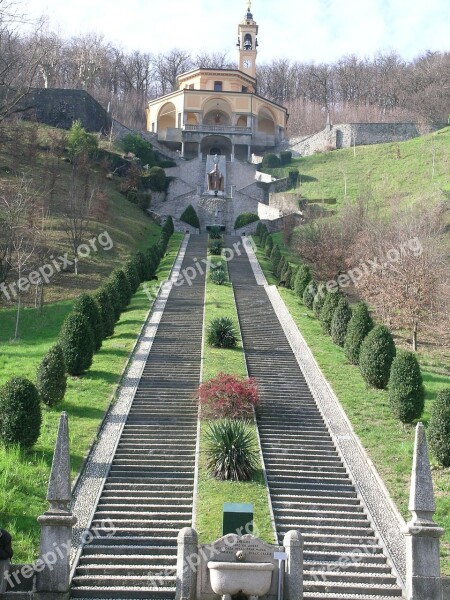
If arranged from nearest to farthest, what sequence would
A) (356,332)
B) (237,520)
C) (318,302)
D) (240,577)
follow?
(240,577)
(237,520)
(356,332)
(318,302)

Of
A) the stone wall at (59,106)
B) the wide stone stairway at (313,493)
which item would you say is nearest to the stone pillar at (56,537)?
the wide stone stairway at (313,493)

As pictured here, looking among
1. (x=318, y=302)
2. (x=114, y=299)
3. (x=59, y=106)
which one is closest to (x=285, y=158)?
(x=59, y=106)

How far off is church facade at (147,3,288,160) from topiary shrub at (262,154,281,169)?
5030 mm

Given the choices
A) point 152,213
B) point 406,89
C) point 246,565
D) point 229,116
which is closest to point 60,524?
point 246,565

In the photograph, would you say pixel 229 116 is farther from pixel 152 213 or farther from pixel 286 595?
pixel 286 595

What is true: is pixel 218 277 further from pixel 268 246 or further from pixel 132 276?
pixel 268 246

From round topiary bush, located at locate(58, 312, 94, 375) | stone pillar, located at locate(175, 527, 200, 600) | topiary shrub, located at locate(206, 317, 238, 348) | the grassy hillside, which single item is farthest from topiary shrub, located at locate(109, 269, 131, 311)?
the grassy hillside

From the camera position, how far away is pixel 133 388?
74.0 feet

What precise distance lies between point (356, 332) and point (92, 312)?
878cm

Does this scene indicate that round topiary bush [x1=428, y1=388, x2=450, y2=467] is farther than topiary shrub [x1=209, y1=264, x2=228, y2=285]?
No

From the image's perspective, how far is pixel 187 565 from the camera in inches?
463

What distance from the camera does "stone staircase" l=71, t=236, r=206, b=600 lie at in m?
13.1

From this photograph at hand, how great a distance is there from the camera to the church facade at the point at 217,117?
78438 mm

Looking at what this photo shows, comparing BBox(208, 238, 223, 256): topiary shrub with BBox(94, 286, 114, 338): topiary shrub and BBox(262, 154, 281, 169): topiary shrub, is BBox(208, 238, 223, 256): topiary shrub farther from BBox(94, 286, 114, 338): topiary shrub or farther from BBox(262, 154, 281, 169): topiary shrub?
BBox(262, 154, 281, 169): topiary shrub
